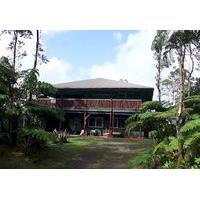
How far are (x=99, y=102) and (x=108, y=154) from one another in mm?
2216

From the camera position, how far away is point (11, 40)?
476 inches

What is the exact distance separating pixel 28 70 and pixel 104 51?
6.31 ft

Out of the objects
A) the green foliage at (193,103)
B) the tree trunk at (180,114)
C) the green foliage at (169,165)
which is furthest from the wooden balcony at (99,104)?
the green foliage at (169,165)

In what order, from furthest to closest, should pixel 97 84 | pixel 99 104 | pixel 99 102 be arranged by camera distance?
pixel 99 104, pixel 99 102, pixel 97 84

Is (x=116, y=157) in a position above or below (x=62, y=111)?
below

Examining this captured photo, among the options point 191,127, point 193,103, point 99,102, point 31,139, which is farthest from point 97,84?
point 191,127

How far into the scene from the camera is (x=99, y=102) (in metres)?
10.7

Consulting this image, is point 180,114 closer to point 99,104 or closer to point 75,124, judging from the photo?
point 75,124

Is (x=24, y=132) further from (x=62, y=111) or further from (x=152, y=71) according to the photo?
(x=152, y=71)

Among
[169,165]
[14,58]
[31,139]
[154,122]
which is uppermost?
[14,58]

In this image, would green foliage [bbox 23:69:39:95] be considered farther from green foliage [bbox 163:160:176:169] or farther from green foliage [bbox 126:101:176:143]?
green foliage [bbox 163:160:176:169]

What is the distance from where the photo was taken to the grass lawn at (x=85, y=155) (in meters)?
8.30
